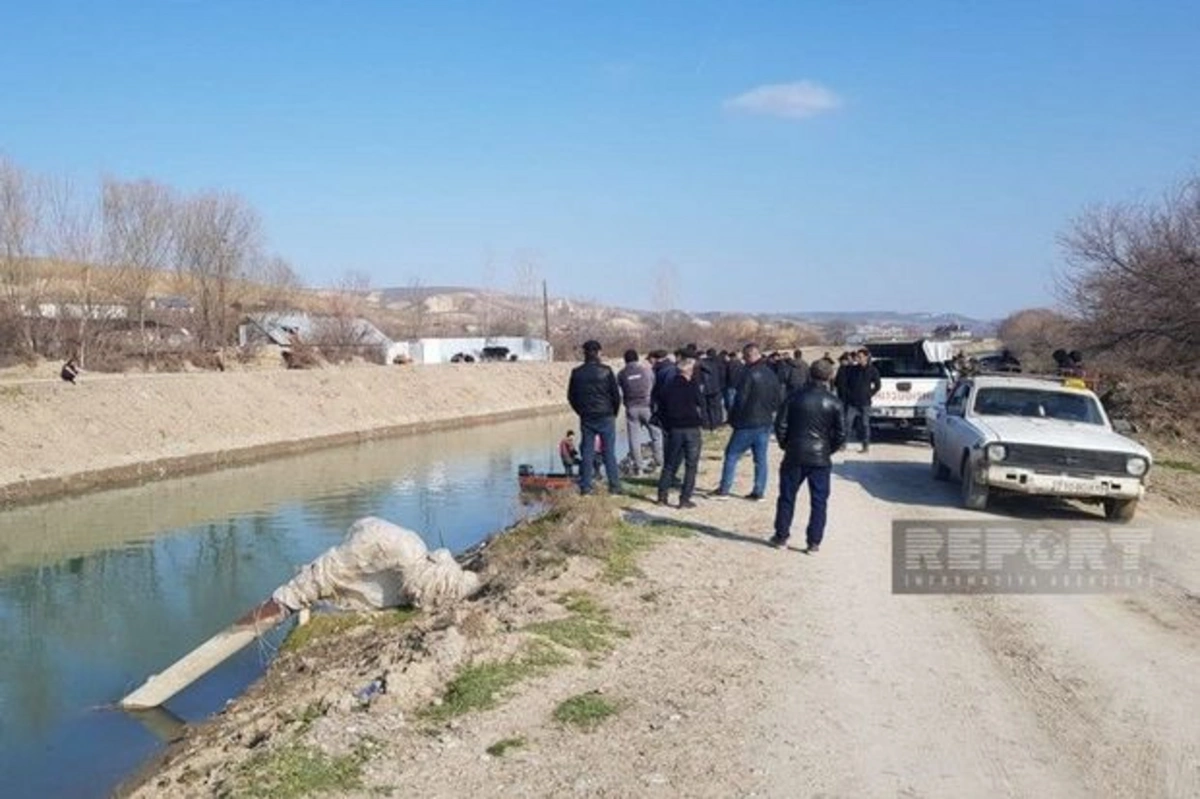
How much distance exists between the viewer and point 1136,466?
1180 centimetres

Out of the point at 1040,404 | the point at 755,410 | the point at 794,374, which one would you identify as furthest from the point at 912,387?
the point at 755,410

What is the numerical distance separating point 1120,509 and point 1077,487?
855mm

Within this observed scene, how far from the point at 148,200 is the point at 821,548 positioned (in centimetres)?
5247

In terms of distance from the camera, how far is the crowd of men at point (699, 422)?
10.3 meters

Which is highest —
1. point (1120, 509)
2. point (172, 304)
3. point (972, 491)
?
point (172, 304)

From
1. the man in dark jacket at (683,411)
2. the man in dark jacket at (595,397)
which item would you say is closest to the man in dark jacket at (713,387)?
the man in dark jacket at (595,397)

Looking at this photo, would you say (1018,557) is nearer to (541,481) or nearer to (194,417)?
(541,481)

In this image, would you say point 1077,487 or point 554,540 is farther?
point 1077,487

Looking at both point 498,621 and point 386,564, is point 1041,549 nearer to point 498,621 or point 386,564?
point 498,621

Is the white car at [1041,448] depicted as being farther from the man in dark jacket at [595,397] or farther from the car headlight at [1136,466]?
the man in dark jacket at [595,397]

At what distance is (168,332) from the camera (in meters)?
54.6

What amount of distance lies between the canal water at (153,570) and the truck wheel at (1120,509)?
27.7ft

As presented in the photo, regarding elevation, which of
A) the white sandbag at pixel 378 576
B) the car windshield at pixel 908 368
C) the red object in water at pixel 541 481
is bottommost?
the red object in water at pixel 541 481

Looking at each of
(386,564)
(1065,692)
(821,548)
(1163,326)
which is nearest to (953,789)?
(1065,692)
